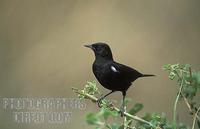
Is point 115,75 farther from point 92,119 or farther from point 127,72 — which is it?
point 92,119

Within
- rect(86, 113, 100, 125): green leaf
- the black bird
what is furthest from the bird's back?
rect(86, 113, 100, 125): green leaf

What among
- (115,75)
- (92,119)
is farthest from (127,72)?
(92,119)

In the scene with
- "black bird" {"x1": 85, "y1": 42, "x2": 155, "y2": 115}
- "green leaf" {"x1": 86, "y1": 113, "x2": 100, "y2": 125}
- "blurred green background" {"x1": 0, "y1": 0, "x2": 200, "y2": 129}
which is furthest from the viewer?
"blurred green background" {"x1": 0, "y1": 0, "x2": 200, "y2": 129}

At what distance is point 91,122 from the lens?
44 cm

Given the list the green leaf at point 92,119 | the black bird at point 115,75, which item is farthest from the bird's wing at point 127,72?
the green leaf at point 92,119

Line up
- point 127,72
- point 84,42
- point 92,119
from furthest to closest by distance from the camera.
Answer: point 84,42, point 127,72, point 92,119

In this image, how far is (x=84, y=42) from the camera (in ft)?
7.36

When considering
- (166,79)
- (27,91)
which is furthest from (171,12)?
(27,91)

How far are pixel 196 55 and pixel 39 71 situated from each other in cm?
71

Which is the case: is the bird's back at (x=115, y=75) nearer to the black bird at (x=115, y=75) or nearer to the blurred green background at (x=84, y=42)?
the black bird at (x=115, y=75)

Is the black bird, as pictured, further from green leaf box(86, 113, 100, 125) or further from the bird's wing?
green leaf box(86, 113, 100, 125)

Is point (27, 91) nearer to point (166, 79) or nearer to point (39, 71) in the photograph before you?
point (39, 71)

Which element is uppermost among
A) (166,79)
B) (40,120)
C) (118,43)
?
(118,43)

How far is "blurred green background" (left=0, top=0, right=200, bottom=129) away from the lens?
87.0 inches
